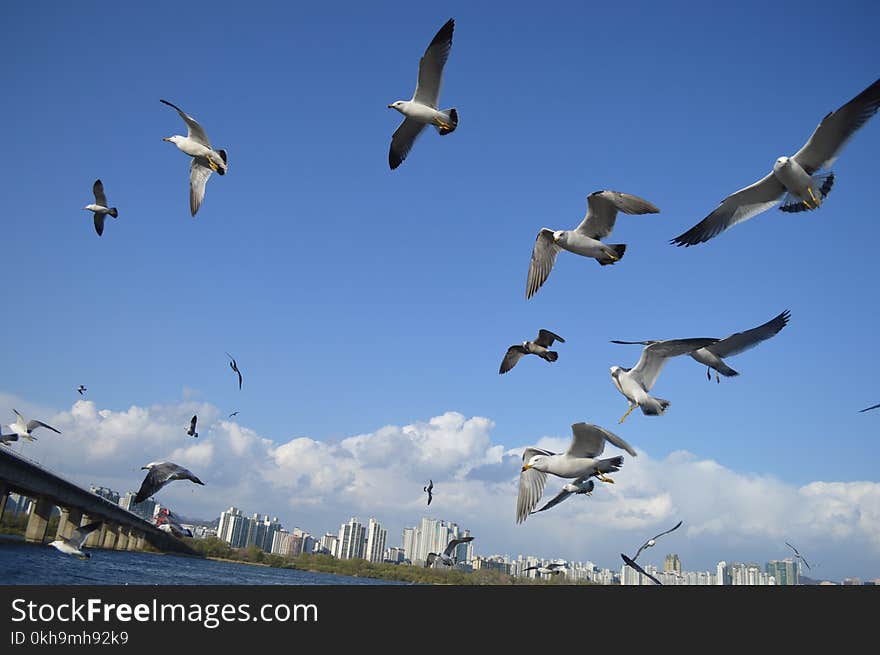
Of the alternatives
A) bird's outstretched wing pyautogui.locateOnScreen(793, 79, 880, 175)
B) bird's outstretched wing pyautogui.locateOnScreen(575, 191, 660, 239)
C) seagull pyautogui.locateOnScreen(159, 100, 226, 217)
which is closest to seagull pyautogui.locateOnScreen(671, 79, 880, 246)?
bird's outstretched wing pyautogui.locateOnScreen(793, 79, 880, 175)

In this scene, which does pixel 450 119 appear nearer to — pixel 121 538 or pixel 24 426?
pixel 24 426

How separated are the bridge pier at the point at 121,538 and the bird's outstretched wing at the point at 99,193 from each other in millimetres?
60717

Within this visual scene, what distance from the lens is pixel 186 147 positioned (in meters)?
13.8

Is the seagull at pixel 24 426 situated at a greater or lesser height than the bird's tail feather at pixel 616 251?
lesser

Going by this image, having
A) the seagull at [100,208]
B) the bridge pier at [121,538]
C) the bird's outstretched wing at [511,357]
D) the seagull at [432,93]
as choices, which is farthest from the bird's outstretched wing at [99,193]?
the bridge pier at [121,538]

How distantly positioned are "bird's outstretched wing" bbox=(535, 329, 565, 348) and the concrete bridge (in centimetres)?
3362

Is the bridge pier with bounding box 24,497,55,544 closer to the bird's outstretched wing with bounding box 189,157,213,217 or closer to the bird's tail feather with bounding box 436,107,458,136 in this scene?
the bird's outstretched wing with bounding box 189,157,213,217

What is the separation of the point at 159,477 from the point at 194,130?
728cm

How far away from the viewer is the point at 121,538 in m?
72.1

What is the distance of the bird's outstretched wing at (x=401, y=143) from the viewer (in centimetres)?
1423

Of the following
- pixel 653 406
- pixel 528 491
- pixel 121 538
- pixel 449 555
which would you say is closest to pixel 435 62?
pixel 653 406

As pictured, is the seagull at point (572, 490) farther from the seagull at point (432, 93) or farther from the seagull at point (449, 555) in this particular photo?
the seagull at point (449, 555)
